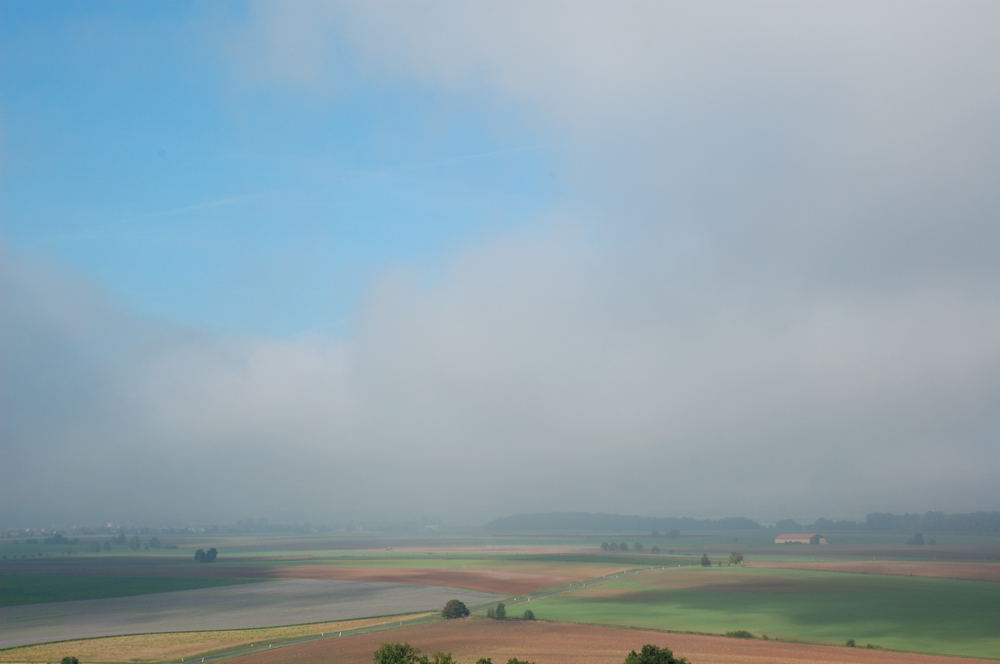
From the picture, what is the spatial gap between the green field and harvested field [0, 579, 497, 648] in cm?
667

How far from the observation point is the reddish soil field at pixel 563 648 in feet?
211

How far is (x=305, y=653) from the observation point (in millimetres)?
69562

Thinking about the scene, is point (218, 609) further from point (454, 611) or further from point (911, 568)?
point (911, 568)

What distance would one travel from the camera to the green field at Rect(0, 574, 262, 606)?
121000 millimetres

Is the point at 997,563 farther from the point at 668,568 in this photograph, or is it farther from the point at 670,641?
the point at 670,641

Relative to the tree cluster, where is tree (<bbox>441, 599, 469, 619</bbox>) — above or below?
above

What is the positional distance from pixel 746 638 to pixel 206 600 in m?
74.2

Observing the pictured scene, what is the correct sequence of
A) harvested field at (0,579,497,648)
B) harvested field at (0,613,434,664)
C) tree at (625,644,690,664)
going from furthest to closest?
harvested field at (0,579,497,648) < harvested field at (0,613,434,664) < tree at (625,644,690,664)

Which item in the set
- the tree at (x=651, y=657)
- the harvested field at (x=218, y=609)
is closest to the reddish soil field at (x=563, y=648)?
the tree at (x=651, y=657)

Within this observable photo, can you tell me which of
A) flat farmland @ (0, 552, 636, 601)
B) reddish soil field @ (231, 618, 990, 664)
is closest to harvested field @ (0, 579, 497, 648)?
flat farmland @ (0, 552, 636, 601)

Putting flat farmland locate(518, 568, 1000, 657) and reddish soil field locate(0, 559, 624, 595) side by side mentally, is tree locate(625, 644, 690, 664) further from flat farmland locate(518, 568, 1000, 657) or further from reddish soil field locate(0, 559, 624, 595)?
reddish soil field locate(0, 559, 624, 595)

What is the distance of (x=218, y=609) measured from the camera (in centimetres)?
10400

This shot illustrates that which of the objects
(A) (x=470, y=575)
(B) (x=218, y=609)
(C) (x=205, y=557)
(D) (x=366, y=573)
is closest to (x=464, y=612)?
(B) (x=218, y=609)

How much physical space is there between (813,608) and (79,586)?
112092 mm
